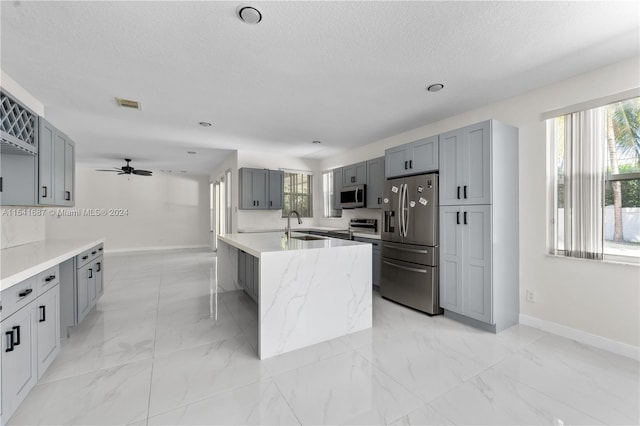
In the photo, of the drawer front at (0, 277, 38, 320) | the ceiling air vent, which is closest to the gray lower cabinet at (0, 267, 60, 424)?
the drawer front at (0, 277, 38, 320)

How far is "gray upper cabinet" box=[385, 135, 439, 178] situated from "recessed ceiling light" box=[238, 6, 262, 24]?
2361 millimetres

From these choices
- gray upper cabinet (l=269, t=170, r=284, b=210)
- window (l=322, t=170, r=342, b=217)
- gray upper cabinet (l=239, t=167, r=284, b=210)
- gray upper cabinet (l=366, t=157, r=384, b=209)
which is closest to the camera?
gray upper cabinet (l=366, t=157, r=384, b=209)

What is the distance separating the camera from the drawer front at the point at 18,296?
4.99 feet

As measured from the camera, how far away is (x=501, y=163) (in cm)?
284

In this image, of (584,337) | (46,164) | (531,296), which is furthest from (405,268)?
(46,164)

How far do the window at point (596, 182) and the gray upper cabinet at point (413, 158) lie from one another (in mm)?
1101

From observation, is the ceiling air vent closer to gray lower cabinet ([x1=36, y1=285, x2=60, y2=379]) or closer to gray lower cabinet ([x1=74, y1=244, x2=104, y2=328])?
gray lower cabinet ([x1=74, y1=244, x2=104, y2=328])

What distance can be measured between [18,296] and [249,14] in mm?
2227

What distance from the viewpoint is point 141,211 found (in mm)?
8406

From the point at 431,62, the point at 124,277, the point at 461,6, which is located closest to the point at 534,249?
the point at 431,62

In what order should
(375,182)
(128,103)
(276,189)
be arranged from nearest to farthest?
1. (128,103)
2. (375,182)
3. (276,189)

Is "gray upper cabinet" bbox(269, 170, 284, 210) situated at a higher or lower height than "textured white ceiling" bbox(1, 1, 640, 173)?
lower

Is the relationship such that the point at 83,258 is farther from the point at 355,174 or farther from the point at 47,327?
the point at 355,174

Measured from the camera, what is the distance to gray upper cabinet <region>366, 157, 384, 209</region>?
4.61 metres
